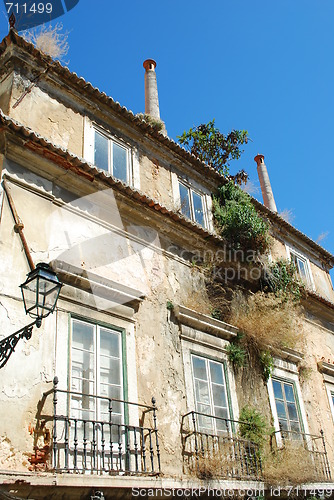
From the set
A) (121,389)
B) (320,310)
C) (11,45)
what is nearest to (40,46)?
(11,45)

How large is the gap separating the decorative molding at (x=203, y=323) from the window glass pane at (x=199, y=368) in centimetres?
54

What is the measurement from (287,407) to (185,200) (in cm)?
476

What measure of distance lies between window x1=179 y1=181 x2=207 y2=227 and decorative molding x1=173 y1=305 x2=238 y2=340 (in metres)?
2.57

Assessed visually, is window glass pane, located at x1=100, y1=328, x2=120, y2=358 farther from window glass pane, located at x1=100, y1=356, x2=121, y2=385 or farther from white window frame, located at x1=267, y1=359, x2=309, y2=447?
white window frame, located at x1=267, y1=359, x2=309, y2=447

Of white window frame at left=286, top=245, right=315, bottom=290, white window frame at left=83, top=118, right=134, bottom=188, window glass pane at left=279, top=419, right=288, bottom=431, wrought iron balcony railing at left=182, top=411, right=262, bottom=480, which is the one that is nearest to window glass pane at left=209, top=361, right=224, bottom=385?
wrought iron balcony railing at left=182, top=411, right=262, bottom=480

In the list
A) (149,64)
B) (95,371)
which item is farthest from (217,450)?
(149,64)

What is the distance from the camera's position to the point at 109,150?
10281 millimetres

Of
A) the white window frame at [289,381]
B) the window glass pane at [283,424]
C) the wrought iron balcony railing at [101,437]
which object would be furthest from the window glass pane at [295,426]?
the wrought iron balcony railing at [101,437]

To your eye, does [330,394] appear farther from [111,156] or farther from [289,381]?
[111,156]

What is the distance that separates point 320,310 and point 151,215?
6.29 meters

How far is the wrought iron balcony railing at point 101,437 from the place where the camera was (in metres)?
6.45

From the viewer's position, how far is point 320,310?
45.8 ft

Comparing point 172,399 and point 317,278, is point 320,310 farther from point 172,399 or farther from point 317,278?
point 172,399

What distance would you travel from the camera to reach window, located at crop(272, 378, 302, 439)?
10.5m
